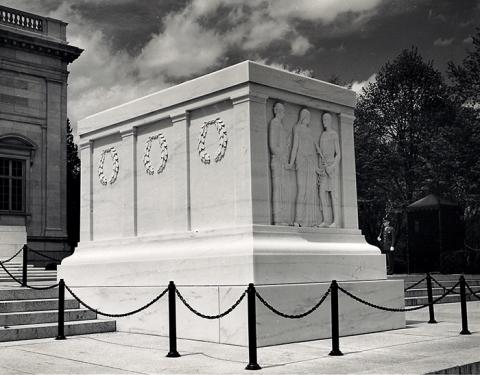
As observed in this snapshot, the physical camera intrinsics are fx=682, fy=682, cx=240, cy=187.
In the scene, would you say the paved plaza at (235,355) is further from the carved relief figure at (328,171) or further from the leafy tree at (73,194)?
the leafy tree at (73,194)

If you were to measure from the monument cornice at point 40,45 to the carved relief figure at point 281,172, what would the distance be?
23.9 meters

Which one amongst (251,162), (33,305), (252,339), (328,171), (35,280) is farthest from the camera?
(35,280)

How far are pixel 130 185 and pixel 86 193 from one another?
1.88m

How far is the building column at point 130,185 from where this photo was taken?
14.0m

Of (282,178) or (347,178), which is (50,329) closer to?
(282,178)

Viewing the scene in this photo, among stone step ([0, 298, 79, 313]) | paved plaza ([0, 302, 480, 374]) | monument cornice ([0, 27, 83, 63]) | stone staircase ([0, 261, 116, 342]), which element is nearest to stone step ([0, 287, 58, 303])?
stone staircase ([0, 261, 116, 342])

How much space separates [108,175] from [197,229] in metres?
3.41

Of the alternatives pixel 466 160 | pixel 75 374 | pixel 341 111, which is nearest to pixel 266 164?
pixel 341 111

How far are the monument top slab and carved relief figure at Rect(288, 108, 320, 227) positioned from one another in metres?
0.58

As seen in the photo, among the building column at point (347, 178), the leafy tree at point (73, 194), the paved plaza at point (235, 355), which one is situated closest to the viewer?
the paved plaza at point (235, 355)

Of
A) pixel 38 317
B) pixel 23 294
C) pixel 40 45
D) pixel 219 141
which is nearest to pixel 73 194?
pixel 40 45

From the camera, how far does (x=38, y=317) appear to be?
12594 millimetres

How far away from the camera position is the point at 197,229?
12.4 meters

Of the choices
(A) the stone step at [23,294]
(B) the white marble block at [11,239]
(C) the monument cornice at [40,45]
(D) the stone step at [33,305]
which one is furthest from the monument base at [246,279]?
(C) the monument cornice at [40,45]
